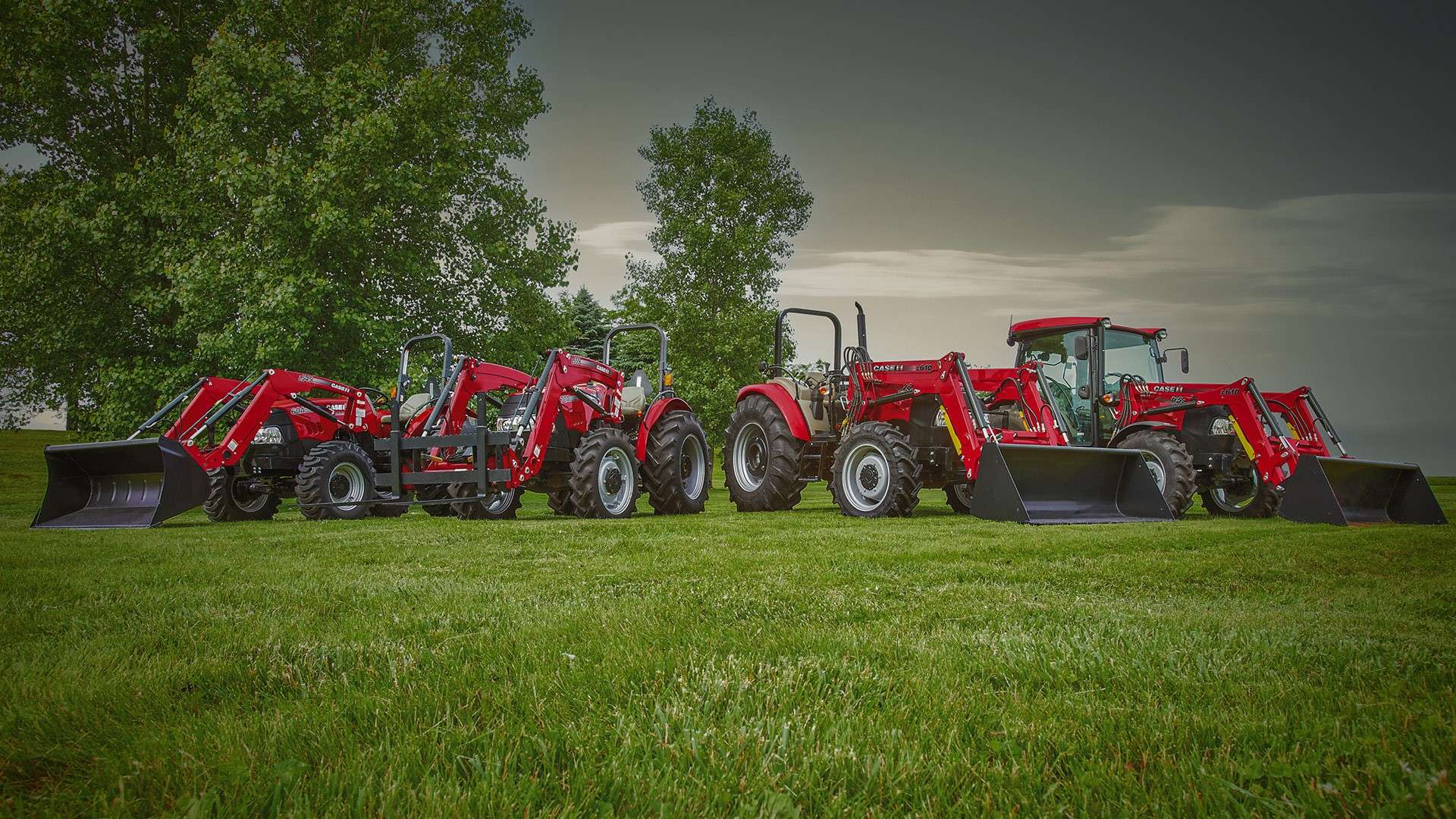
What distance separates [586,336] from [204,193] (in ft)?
79.6

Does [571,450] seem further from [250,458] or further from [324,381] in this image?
[250,458]

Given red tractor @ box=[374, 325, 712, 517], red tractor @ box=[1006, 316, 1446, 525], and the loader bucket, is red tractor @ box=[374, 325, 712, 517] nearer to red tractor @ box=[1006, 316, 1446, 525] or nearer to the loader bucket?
the loader bucket

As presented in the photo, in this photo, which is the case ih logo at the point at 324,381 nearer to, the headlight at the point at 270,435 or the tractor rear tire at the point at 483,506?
the headlight at the point at 270,435

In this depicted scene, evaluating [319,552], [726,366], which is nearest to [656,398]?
[319,552]

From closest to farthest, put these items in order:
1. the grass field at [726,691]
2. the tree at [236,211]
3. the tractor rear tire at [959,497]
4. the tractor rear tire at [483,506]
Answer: the grass field at [726,691], the tractor rear tire at [483,506], the tractor rear tire at [959,497], the tree at [236,211]

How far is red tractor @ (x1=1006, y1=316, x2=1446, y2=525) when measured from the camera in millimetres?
10141

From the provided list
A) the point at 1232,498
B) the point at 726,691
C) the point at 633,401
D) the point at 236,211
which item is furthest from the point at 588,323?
the point at 726,691

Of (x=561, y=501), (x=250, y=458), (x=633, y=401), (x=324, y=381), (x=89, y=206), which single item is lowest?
(x=561, y=501)

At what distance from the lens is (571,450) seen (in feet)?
35.6

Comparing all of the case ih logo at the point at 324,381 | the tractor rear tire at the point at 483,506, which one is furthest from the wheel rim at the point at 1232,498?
the case ih logo at the point at 324,381

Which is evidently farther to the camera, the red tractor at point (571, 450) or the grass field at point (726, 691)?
the red tractor at point (571, 450)

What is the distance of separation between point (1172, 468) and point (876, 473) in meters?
3.56

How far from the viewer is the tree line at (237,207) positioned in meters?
14.9

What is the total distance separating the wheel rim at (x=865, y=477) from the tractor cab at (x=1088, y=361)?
328cm
